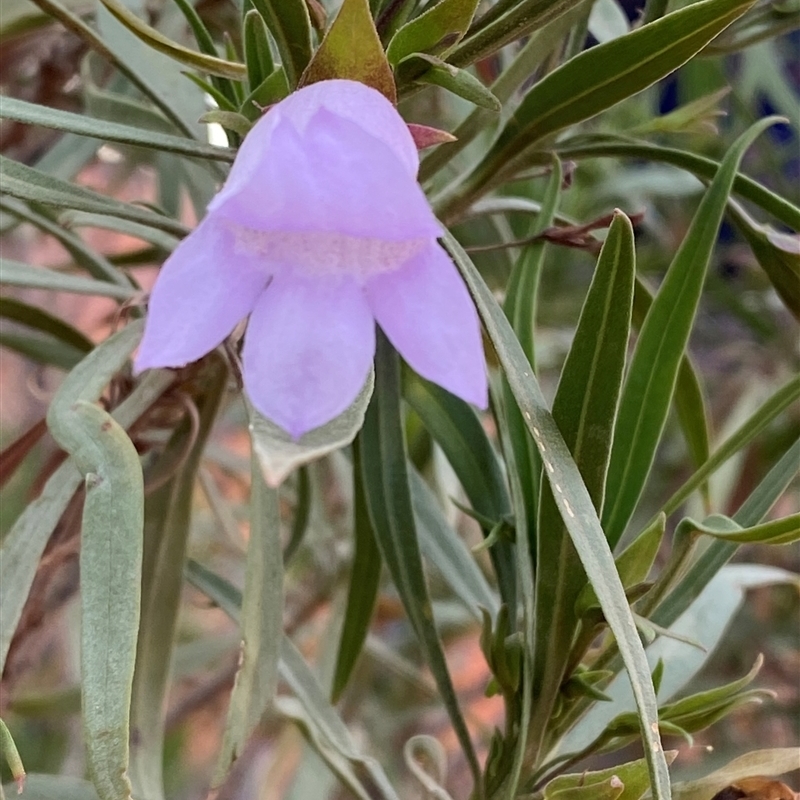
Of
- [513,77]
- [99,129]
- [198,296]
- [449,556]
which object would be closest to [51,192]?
[99,129]

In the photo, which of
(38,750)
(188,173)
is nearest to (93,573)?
(188,173)

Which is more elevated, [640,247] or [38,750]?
[640,247]

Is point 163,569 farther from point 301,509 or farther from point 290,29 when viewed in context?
point 290,29

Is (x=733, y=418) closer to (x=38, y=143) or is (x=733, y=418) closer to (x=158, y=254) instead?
(x=158, y=254)

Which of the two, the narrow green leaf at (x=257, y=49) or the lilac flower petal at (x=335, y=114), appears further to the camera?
the narrow green leaf at (x=257, y=49)

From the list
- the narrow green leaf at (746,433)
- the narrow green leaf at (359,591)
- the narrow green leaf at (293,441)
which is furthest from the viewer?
the narrow green leaf at (359,591)

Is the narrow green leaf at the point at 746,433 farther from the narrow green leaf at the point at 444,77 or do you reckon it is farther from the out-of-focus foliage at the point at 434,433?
the narrow green leaf at the point at 444,77

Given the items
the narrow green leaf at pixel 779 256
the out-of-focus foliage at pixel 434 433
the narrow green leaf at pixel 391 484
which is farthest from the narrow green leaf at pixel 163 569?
the narrow green leaf at pixel 779 256
